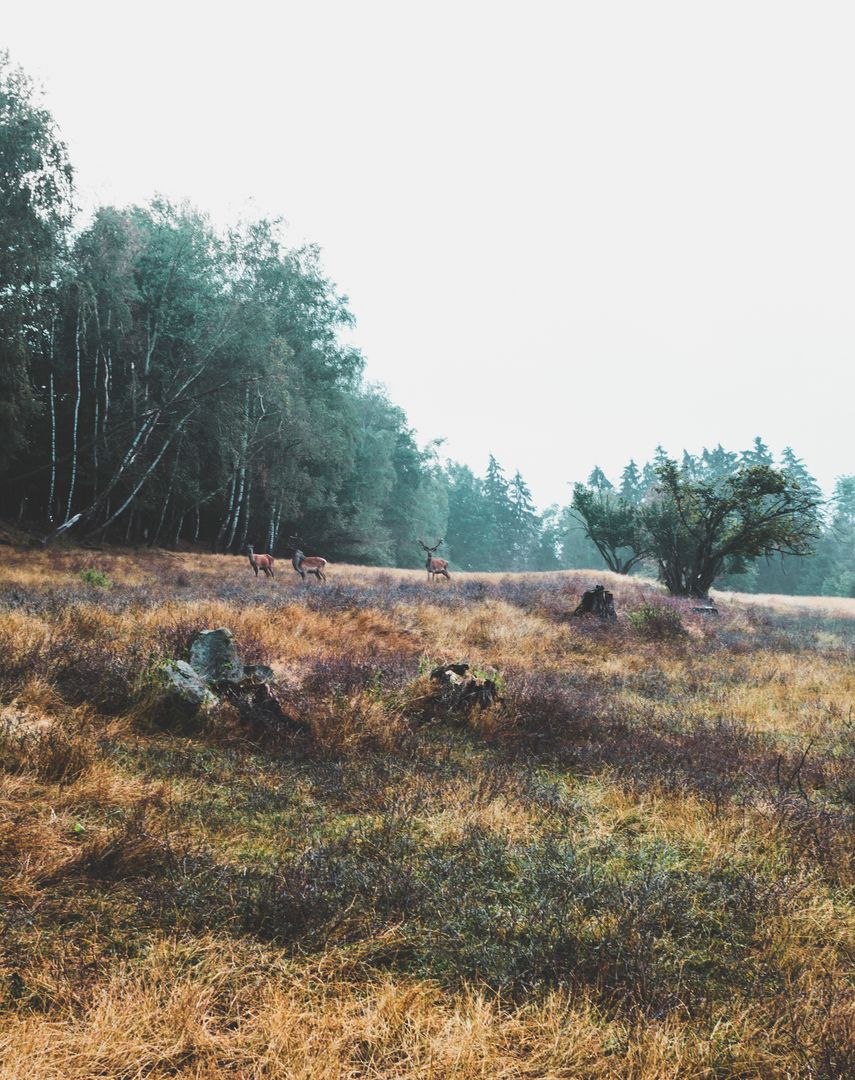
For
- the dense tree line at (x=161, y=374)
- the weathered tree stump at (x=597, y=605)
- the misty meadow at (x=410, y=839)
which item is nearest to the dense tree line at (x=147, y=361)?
the dense tree line at (x=161, y=374)

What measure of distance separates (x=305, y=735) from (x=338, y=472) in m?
29.4

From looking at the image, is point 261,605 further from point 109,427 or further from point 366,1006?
point 109,427

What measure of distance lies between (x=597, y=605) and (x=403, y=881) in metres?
10.0

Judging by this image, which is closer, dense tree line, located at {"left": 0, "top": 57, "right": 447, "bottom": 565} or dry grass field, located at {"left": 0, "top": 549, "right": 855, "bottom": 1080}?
dry grass field, located at {"left": 0, "top": 549, "right": 855, "bottom": 1080}

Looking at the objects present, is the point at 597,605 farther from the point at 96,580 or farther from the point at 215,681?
the point at 96,580

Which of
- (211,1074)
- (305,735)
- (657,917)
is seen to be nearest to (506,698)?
(305,735)

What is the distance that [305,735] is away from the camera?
4426mm

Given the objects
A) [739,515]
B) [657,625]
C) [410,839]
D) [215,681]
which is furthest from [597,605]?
[739,515]

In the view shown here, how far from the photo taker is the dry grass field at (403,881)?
168 cm

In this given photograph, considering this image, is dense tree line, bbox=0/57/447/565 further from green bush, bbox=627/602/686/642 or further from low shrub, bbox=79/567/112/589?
green bush, bbox=627/602/686/642

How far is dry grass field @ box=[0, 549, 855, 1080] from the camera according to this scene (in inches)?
66.2

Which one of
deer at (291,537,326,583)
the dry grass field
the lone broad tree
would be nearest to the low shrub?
the dry grass field

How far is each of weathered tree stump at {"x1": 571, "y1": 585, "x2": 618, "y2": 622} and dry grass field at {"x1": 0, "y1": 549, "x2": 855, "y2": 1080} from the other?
5.62 m

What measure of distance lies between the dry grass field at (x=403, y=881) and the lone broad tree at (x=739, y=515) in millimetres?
17843
